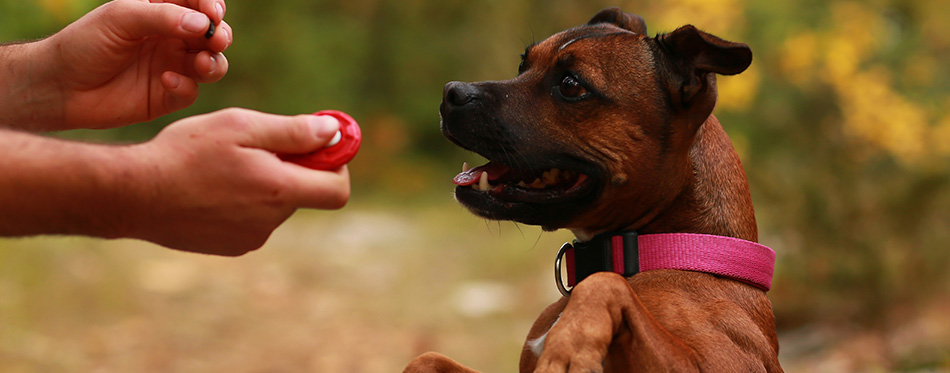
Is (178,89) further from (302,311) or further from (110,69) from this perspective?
(302,311)

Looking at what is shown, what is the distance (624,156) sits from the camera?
2.63 metres

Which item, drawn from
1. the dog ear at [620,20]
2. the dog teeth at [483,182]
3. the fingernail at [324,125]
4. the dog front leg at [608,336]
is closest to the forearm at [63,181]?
the fingernail at [324,125]

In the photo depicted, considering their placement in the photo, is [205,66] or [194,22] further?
[205,66]

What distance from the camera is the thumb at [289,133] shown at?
1.88m

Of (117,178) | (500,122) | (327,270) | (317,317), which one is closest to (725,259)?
(500,122)

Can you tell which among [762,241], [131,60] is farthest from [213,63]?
[762,241]

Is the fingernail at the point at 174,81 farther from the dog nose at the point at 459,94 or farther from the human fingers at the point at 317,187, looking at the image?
the human fingers at the point at 317,187

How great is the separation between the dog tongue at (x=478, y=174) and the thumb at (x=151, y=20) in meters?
0.95

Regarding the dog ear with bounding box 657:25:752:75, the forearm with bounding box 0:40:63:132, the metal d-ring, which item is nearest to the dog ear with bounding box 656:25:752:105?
the dog ear with bounding box 657:25:752:75

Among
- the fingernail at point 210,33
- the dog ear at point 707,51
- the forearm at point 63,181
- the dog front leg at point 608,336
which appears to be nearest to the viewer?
the forearm at point 63,181

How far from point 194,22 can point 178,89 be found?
0.31 m

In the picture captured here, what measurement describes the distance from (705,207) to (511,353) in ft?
12.0

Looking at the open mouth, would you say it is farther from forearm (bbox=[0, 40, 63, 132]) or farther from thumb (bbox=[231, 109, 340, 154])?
forearm (bbox=[0, 40, 63, 132])

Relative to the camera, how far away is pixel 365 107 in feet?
34.2
